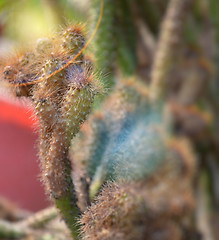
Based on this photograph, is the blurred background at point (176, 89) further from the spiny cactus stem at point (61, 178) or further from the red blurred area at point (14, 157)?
the spiny cactus stem at point (61, 178)

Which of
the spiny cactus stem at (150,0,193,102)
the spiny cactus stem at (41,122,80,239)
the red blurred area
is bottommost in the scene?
the spiny cactus stem at (41,122,80,239)

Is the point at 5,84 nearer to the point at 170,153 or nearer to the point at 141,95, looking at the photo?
the point at 141,95

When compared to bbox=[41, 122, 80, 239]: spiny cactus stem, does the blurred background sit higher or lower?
higher

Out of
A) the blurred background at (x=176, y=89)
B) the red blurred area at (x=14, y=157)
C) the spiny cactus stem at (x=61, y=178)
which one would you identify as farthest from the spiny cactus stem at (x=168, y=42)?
the spiny cactus stem at (x=61, y=178)

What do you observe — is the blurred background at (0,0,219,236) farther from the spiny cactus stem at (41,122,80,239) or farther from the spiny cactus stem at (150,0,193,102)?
the spiny cactus stem at (41,122,80,239)

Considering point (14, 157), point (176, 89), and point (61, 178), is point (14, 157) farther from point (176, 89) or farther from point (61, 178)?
point (61, 178)

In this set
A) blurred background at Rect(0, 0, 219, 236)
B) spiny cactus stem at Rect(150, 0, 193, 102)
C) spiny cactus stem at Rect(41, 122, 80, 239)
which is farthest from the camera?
blurred background at Rect(0, 0, 219, 236)

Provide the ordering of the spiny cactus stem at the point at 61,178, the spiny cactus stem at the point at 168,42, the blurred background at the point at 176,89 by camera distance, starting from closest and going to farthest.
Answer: the spiny cactus stem at the point at 61,178
the spiny cactus stem at the point at 168,42
the blurred background at the point at 176,89

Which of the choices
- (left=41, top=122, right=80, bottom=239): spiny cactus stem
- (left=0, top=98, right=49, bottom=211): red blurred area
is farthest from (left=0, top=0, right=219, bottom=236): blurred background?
(left=41, top=122, right=80, bottom=239): spiny cactus stem
